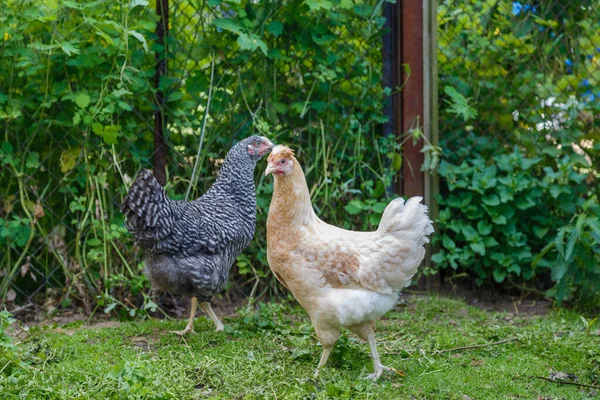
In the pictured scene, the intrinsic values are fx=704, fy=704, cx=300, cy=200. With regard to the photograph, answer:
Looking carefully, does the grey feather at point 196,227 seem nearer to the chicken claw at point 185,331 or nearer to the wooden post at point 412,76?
the chicken claw at point 185,331

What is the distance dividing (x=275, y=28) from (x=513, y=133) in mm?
2227

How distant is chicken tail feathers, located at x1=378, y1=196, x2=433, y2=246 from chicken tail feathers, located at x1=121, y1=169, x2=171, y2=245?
1419 millimetres

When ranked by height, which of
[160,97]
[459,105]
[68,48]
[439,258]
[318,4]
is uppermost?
[318,4]

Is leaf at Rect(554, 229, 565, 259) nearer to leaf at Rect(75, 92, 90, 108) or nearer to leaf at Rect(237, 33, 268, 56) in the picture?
leaf at Rect(237, 33, 268, 56)

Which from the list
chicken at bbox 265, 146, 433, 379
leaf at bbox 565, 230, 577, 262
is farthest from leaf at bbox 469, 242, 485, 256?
chicken at bbox 265, 146, 433, 379

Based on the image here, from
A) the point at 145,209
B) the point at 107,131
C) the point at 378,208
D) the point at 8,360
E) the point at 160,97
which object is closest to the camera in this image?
the point at 8,360

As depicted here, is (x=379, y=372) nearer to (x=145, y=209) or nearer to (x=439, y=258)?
(x=145, y=209)

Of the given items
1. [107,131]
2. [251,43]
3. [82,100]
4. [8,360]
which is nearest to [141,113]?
[107,131]

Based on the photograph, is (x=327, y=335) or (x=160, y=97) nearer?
(x=327, y=335)

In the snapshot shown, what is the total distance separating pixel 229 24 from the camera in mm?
4961

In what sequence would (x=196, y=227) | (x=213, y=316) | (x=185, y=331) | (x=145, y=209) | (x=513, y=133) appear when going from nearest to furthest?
1. (x=145, y=209)
2. (x=196, y=227)
3. (x=185, y=331)
4. (x=213, y=316)
5. (x=513, y=133)

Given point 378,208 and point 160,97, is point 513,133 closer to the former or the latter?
point 378,208

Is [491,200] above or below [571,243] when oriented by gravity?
above

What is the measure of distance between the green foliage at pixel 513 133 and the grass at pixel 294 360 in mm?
736
